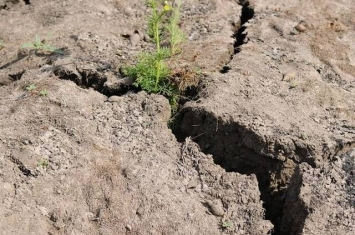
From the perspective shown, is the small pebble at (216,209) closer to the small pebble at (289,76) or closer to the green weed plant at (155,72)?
the green weed plant at (155,72)

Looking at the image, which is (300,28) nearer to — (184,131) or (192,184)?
(184,131)

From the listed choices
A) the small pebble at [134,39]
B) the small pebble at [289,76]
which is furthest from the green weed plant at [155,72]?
the small pebble at [289,76]

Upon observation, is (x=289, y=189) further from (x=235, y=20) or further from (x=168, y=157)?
(x=235, y=20)

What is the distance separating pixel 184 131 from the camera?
347 centimetres

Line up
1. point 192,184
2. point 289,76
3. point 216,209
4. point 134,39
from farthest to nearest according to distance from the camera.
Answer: point 134,39
point 289,76
point 192,184
point 216,209

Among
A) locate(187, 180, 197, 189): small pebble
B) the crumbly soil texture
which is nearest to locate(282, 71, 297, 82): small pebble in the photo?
the crumbly soil texture

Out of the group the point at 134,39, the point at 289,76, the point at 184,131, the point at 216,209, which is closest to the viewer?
the point at 216,209

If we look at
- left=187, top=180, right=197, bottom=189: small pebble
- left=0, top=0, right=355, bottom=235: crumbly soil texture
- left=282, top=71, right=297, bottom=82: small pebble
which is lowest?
left=187, top=180, right=197, bottom=189: small pebble

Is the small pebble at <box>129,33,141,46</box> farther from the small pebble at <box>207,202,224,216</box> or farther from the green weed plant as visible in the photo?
the small pebble at <box>207,202,224,216</box>

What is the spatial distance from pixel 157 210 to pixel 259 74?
4.47 ft

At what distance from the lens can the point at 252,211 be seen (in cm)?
297

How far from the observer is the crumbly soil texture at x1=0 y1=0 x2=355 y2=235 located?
2881mm

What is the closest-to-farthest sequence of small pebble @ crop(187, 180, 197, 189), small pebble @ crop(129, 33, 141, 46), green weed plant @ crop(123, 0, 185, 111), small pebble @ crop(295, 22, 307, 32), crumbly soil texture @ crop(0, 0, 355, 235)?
crumbly soil texture @ crop(0, 0, 355, 235), small pebble @ crop(187, 180, 197, 189), green weed plant @ crop(123, 0, 185, 111), small pebble @ crop(129, 33, 141, 46), small pebble @ crop(295, 22, 307, 32)

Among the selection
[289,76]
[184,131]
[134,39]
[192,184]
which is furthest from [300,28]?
[192,184]
